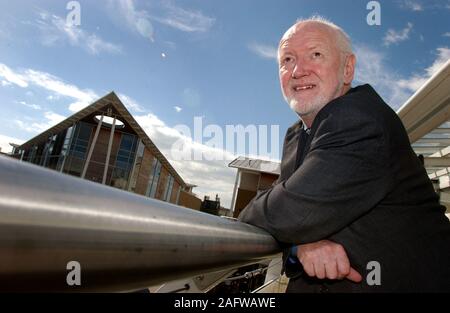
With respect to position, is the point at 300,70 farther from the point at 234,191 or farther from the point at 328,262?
the point at 234,191

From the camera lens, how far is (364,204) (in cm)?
111

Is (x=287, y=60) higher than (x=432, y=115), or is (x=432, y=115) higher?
(x=432, y=115)

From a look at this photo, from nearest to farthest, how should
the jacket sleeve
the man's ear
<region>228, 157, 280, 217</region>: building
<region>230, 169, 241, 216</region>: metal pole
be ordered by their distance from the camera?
the jacket sleeve < the man's ear < <region>230, 169, 241, 216</region>: metal pole < <region>228, 157, 280, 217</region>: building

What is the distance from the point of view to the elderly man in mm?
1069

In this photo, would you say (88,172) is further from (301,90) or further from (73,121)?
(301,90)

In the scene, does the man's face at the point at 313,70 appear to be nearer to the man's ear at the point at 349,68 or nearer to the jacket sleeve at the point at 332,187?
the man's ear at the point at 349,68

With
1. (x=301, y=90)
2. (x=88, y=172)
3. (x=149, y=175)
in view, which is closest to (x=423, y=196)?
(x=301, y=90)

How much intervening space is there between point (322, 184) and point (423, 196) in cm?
56

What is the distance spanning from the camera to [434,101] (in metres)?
4.89

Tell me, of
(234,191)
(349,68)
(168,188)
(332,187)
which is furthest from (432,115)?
(168,188)

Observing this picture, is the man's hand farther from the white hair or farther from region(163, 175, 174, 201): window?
region(163, 175, 174, 201): window

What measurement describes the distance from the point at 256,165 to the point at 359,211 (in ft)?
54.2

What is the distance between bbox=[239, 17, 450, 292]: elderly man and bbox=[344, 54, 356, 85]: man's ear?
1.62 ft
